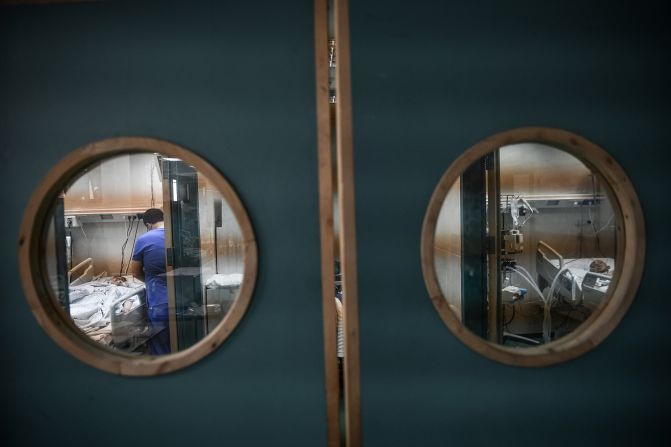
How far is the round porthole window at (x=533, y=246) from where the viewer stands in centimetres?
133

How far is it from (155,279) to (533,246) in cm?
385

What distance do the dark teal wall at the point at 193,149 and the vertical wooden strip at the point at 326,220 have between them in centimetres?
3

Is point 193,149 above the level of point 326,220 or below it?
above

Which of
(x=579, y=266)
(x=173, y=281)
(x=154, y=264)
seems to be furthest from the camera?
(x=579, y=266)

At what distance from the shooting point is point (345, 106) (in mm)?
1279

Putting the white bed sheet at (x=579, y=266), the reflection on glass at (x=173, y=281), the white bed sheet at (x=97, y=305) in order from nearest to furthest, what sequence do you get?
1. the reflection on glass at (x=173, y=281)
2. the white bed sheet at (x=97, y=305)
3. the white bed sheet at (x=579, y=266)

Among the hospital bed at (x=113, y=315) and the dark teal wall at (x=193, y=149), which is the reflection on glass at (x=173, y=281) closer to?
the hospital bed at (x=113, y=315)

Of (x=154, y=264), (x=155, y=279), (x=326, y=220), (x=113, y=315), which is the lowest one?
(x=113, y=315)

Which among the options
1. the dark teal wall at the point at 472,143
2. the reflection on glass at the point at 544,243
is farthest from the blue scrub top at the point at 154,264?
the reflection on glass at the point at 544,243

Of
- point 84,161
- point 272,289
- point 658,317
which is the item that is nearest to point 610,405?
point 658,317

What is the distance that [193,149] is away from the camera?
4.29 feet

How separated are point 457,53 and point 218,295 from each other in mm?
2493

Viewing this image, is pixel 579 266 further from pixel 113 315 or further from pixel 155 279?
pixel 113 315

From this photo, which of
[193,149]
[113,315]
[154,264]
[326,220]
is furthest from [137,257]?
[326,220]
